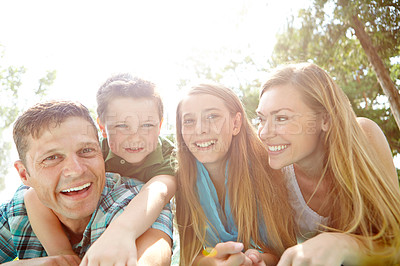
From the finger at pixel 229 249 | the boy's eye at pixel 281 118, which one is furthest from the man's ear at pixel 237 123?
the finger at pixel 229 249

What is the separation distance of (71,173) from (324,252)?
150cm

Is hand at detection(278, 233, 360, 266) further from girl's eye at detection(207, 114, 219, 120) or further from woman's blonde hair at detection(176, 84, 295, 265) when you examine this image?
girl's eye at detection(207, 114, 219, 120)

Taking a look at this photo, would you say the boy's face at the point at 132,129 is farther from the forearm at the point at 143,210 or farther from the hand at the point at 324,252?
the hand at the point at 324,252

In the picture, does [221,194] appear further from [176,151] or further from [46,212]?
[46,212]

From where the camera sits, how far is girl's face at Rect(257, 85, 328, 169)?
2.32 m

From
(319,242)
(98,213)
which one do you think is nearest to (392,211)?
(319,242)

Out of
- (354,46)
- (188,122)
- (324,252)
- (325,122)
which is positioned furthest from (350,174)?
(354,46)

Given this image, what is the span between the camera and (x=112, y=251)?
1.49 m

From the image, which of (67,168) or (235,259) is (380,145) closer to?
(235,259)

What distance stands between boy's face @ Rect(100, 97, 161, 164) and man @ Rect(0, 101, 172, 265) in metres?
0.58

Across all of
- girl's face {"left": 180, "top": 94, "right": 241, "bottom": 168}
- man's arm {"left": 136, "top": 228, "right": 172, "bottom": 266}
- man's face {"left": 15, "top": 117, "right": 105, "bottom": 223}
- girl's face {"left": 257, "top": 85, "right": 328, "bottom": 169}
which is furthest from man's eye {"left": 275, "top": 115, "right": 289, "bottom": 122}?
man's face {"left": 15, "top": 117, "right": 105, "bottom": 223}

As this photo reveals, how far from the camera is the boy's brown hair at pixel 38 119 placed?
6.33 ft

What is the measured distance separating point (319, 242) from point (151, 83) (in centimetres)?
197

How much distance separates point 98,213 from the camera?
2.00 m
